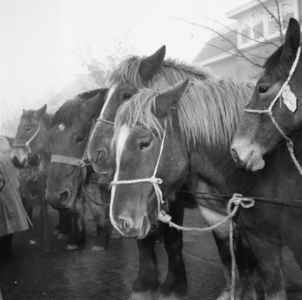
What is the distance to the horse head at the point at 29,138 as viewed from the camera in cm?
746

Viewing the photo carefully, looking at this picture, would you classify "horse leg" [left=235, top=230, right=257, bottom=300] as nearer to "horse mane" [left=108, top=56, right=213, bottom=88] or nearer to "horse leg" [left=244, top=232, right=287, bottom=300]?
"horse leg" [left=244, top=232, right=287, bottom=300]

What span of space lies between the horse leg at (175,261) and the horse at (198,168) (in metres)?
0.99

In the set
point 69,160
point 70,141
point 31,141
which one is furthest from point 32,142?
point 69,160

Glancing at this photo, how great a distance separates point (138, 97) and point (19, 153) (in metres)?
4.93

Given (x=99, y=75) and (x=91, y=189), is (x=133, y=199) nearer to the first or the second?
(x=91, y=189)

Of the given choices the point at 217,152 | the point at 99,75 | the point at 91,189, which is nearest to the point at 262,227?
the point at 217,152

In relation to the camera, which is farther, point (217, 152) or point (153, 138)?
point (217, 152)

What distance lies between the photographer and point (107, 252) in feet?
21.9

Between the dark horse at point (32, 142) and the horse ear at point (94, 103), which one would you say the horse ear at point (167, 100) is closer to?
the horse ear at point (94, 103)

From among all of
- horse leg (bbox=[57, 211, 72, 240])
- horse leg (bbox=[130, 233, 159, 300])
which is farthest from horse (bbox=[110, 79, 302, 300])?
Result: horse leg (bbox=[57, 211, 72, 240])

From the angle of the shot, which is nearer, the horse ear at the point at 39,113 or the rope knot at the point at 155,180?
the rope knot at the point at 155,180

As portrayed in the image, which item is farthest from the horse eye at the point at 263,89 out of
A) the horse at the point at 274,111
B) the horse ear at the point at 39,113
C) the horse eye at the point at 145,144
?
the horse ear at the point at 39,113

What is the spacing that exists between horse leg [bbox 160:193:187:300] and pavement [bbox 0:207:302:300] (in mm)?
403

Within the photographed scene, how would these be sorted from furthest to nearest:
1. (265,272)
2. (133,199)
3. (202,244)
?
(202,244), (265,272), (133,199)
